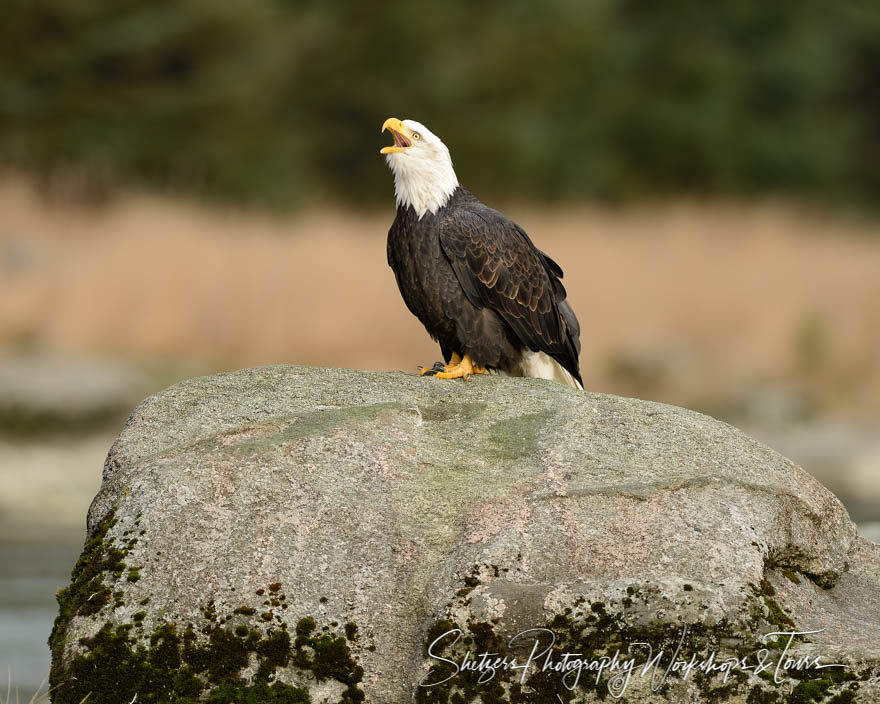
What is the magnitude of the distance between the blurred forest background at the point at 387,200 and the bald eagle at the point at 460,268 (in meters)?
2.05

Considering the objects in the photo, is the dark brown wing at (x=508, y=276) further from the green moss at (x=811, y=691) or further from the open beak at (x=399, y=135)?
the green moss at (x=811, y=691)

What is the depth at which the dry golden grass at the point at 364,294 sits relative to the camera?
37.8 ft

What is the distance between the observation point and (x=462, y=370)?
16.4ft

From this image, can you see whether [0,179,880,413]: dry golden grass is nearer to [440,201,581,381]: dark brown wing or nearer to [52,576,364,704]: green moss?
[440,201,581,381]: dark brown wing

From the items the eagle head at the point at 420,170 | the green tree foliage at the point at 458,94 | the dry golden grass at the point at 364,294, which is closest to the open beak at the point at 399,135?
the eagle head at the point at 420,170

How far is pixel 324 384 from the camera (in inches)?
156

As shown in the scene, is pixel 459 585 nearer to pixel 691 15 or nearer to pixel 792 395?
pixel 792 395

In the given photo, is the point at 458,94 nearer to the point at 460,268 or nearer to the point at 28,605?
the point at 28,605

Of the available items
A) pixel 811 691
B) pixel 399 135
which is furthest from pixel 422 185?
pixel 811 691

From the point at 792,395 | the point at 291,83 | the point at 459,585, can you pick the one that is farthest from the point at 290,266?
the point at 291,83

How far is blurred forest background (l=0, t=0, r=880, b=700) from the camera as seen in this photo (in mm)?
11227

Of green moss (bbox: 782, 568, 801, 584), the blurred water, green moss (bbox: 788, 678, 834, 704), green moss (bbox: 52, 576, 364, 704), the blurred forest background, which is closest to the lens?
green moss (bbox: 788, 678, 834, 704)

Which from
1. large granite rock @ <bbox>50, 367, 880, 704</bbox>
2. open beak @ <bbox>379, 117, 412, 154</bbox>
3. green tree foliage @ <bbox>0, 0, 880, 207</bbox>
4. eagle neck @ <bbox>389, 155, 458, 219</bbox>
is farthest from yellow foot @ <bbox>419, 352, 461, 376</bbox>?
green tree foliage @ <bbox>0, 0, 880, 207</bbox>

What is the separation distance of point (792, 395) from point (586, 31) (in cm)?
1489
